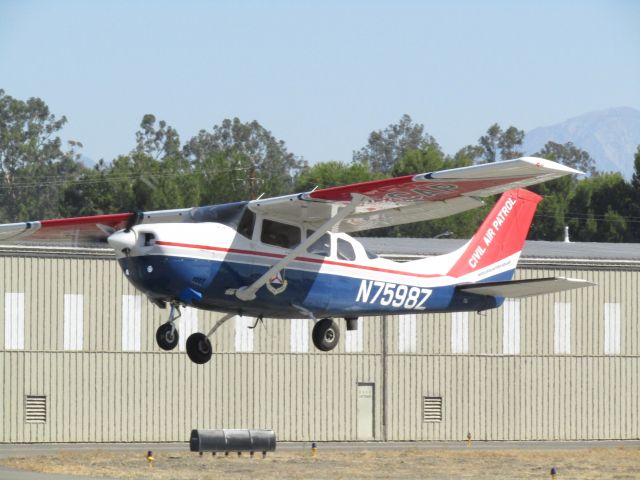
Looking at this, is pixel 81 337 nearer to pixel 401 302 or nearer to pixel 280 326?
pixel 280 326

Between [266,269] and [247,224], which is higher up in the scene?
[247,224]

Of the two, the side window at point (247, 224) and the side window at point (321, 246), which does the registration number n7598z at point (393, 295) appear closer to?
the side window at point (321, 246)

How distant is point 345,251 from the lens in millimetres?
22781

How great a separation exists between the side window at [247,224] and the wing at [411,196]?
0.42ft

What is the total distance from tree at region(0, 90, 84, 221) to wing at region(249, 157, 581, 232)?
98.4 meters

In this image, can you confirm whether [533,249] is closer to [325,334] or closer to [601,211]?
[325,334]

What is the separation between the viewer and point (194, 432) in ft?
121

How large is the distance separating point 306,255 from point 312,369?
20.6 meters

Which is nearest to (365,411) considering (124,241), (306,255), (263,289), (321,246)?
(321,246)

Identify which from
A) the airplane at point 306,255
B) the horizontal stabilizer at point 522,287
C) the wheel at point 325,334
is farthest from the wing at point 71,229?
the horizontal stabilizer at point 522,287

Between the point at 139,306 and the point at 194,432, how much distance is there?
18.5 ft

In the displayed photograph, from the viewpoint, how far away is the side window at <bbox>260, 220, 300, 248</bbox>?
2148 cm

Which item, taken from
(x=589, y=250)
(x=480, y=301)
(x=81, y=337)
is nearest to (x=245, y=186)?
(x=589, y=250)

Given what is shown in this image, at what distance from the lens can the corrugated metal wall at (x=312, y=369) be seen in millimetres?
40594
